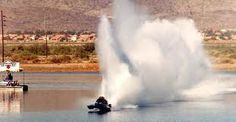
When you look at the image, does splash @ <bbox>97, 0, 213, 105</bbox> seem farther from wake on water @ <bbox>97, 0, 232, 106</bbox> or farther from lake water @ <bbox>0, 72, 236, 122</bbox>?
lake water @ <bbox>0, 72, 236, 122</bbox>

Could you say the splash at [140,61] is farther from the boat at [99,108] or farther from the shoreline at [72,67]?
the shoreline at [72,67]

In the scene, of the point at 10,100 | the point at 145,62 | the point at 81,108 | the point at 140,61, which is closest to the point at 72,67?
the point at 10,100

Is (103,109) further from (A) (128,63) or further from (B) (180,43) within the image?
(B) (180,43)

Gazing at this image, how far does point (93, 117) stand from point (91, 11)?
5469 inches

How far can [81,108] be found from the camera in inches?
2231

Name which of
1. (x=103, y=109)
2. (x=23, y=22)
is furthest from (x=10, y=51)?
(x=103, y=109)

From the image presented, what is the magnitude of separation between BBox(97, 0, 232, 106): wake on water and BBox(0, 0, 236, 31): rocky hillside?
10909 cm

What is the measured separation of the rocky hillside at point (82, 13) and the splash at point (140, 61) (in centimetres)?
11067

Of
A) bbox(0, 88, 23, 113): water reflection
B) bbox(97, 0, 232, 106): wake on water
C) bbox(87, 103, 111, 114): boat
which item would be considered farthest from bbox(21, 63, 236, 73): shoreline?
bbox(87, 103, 111, 114): boat

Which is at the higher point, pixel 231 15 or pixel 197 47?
pixel 231 15

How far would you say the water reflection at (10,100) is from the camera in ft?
185

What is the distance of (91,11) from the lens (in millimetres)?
189250

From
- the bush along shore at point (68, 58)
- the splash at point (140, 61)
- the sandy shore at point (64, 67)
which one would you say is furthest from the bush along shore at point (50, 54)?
the splash at point (140, 61)

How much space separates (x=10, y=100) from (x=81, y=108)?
Answer: 914 cm
